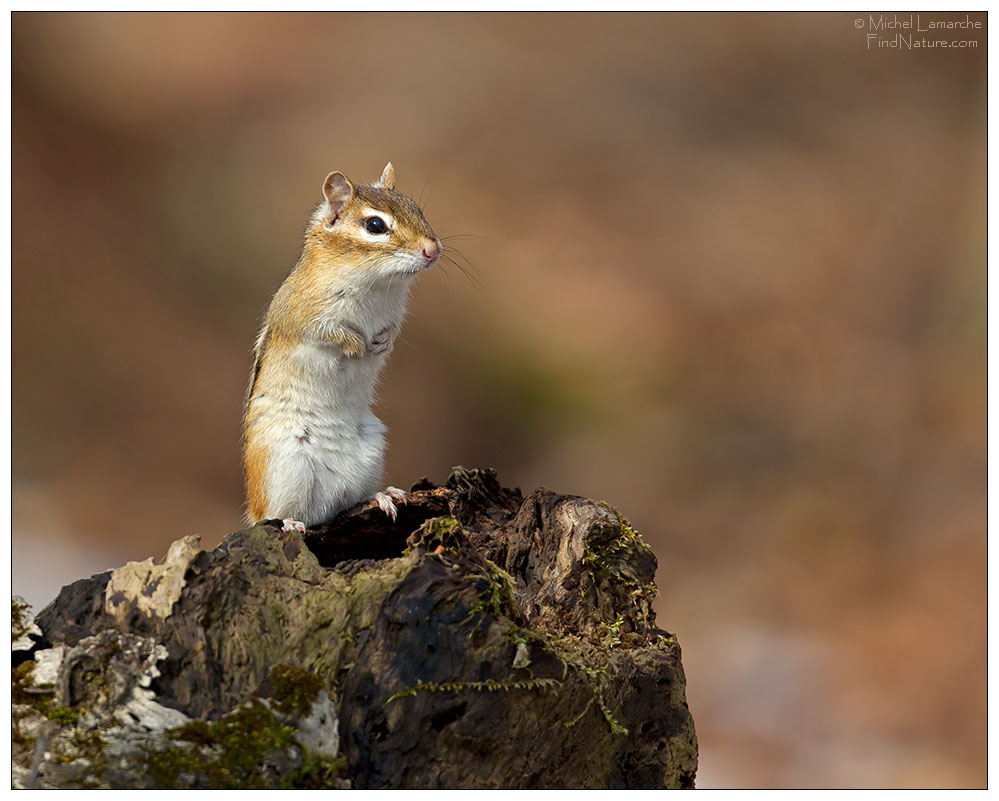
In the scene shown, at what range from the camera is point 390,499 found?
305cm

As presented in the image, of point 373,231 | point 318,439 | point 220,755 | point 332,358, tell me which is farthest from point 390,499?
point 220,755

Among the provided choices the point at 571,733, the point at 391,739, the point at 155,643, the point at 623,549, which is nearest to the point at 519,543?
the point at 623,549

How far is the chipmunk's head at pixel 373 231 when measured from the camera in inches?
127

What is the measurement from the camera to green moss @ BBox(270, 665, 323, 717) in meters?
1.98

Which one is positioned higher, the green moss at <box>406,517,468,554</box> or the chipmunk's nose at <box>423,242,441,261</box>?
the chipmunk's nose at <box>423,242,441,261</box>

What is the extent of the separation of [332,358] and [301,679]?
1529 mm

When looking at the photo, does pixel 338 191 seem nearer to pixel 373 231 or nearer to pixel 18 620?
pixel 373 231

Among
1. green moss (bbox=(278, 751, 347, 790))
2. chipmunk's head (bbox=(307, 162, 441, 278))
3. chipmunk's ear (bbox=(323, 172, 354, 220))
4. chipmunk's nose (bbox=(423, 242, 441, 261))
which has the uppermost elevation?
chipmunk's ear (bbox=(323, 172, 354, 220))

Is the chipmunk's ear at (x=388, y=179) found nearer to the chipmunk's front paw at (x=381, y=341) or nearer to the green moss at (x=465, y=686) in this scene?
the chipmunk's front paw at (x=381, y=341)

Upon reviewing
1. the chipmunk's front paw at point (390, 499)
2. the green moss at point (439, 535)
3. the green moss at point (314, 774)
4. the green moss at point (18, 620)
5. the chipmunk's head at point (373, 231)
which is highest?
the chipmunk's head at point (373, 231)

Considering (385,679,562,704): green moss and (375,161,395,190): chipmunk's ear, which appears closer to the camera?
(385,679,562,704): green moss

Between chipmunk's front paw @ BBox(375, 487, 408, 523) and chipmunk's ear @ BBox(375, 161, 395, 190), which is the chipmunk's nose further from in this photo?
chipmunk's front paw @ BBox(375, 487, 408, 523)

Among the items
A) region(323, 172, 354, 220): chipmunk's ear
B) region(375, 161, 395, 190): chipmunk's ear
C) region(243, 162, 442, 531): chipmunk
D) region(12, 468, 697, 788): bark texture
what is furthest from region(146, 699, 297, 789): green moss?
region(375, 161, 395, 190): chipmunk's ear

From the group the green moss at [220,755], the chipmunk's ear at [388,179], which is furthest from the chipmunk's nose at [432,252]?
the green moss at [220,755]
